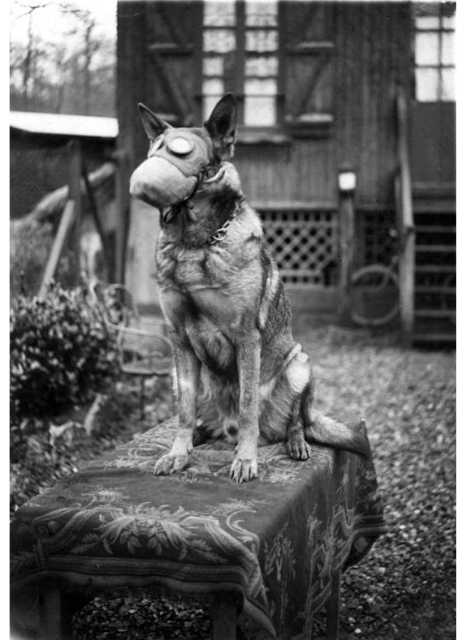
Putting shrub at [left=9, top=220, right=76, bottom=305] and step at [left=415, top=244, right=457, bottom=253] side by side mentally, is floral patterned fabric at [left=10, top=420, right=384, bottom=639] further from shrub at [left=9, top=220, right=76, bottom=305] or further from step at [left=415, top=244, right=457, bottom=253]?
step at [left=415, top=244, right=457, bottom=253]

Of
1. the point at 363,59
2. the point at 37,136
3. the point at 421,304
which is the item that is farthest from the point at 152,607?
the point at 363,59

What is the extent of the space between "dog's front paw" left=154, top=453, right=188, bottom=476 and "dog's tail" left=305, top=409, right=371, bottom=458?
0.61m

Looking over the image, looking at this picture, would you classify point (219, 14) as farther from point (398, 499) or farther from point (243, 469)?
point (243, 469)

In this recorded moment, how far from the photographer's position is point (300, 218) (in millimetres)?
10188

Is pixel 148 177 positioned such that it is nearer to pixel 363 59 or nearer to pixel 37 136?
pixel 37 136

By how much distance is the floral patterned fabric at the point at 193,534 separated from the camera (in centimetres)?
234

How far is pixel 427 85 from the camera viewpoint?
9.74m

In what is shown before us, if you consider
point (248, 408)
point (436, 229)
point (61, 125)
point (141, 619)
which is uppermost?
point (61, 125)

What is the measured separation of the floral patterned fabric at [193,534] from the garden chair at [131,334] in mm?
2793

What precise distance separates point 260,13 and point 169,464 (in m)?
7.80

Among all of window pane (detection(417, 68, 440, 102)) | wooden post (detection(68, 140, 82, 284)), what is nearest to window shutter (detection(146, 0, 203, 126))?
window pane (detection(417, 68, 440, 102))

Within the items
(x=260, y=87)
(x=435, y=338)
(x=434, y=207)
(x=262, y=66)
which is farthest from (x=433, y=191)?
(x=262, y=66)

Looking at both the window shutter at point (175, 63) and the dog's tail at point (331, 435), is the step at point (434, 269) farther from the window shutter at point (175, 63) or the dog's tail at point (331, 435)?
the dog's tail at point (331, 435)

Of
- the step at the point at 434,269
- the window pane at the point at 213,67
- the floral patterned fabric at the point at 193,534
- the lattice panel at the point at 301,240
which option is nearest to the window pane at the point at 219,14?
the window pane at the point at 213,67
